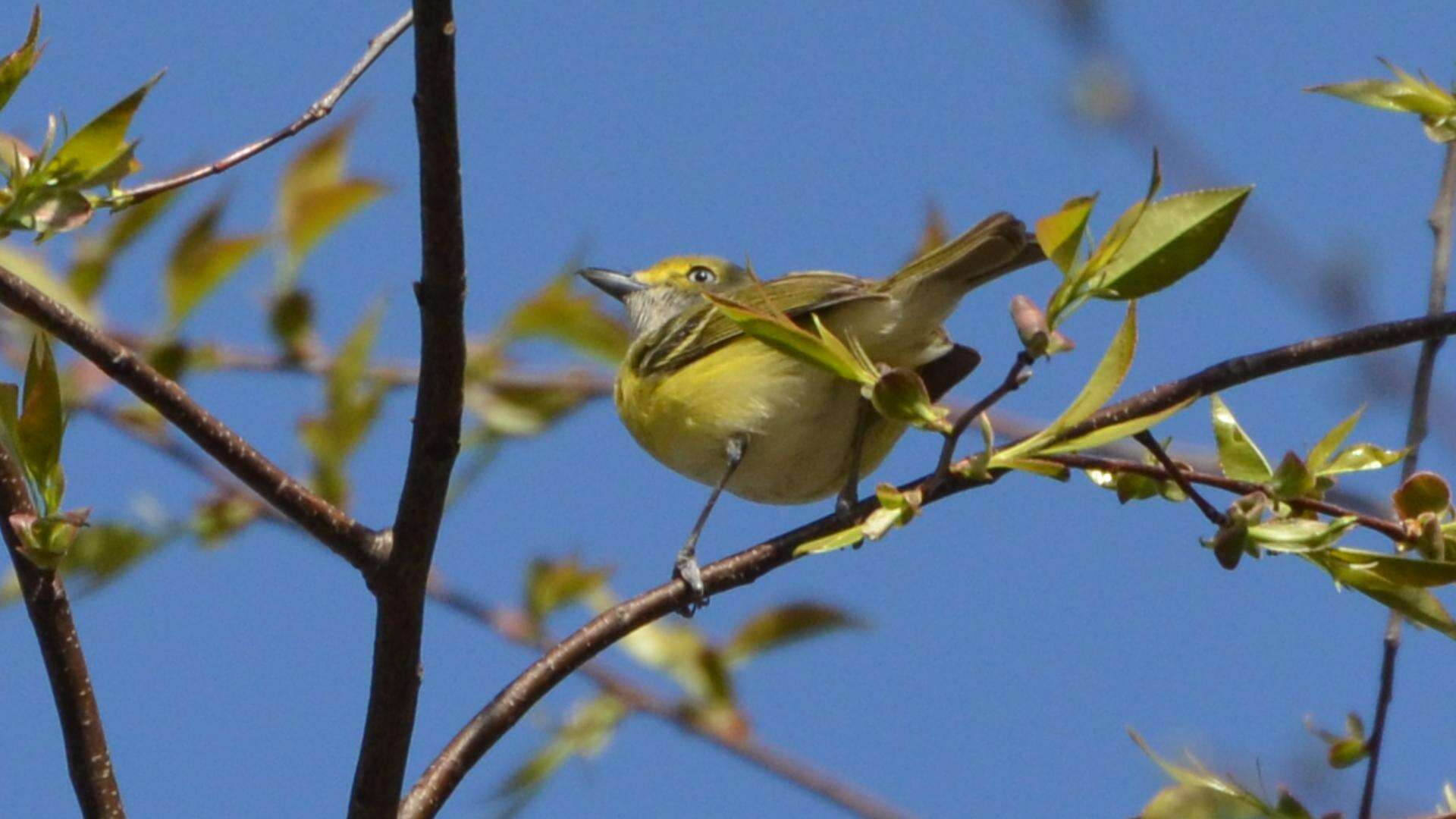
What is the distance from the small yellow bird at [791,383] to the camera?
12.5 ft

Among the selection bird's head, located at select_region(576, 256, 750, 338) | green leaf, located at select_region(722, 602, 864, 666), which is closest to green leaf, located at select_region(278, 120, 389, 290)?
green leaf, located at select_region(722, 602, 864, 666)

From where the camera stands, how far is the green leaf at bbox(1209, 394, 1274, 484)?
2.12 m

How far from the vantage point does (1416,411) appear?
2.16 meters

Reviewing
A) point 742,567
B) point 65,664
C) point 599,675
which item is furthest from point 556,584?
point 65,664

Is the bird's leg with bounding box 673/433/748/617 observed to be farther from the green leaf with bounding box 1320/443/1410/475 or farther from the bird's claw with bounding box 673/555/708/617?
the green leaf with bounding box 1320/443/1410/475

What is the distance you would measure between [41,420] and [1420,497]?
5.54ft

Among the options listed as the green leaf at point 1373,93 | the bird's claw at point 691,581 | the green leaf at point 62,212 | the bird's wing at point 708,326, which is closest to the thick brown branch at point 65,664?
the green leaf at point 62,212

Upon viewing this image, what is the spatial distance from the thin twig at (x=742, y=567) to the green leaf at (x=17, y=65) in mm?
1078

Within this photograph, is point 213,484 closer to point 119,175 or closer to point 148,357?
point 148,357

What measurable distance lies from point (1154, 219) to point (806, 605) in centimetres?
245

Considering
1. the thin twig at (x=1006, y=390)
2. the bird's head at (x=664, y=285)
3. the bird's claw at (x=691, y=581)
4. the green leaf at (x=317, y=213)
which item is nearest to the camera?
the thin twig at (x=1006, y=390)

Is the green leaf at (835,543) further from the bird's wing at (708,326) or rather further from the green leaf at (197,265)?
the green leaf at (197,265)

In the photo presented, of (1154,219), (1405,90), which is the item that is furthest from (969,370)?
(1154,219)

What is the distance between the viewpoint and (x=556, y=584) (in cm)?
425
